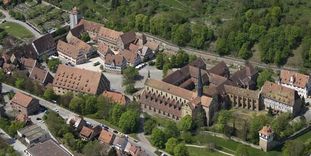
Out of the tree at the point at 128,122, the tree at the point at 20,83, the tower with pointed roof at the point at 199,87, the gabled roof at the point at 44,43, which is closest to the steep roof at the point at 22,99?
the tree at the point at 20,83

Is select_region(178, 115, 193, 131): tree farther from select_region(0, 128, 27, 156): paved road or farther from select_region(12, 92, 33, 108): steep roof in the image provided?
select_region(12, 92, 33, 108): steep roof

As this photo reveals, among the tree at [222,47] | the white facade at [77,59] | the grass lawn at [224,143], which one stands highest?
the tree at [222,47]

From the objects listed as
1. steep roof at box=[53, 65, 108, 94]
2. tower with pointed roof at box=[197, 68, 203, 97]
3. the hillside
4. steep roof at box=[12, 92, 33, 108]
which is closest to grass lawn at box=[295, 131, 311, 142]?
tower with pointed roof at box=[197, 68, 203, 97]

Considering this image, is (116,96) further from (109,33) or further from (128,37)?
(109,33)

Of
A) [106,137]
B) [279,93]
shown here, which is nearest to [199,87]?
[279,93]

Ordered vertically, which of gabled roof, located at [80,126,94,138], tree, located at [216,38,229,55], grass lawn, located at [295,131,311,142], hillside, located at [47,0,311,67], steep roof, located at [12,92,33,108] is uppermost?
hillside, located at [47,0,311,67]

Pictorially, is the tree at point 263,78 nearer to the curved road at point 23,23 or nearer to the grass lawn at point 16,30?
the curved road at point 23,23

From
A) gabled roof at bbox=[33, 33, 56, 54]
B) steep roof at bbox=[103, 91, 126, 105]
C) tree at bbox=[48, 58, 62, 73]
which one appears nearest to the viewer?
steep roof at bbox=[103, 91, 126, 105]
